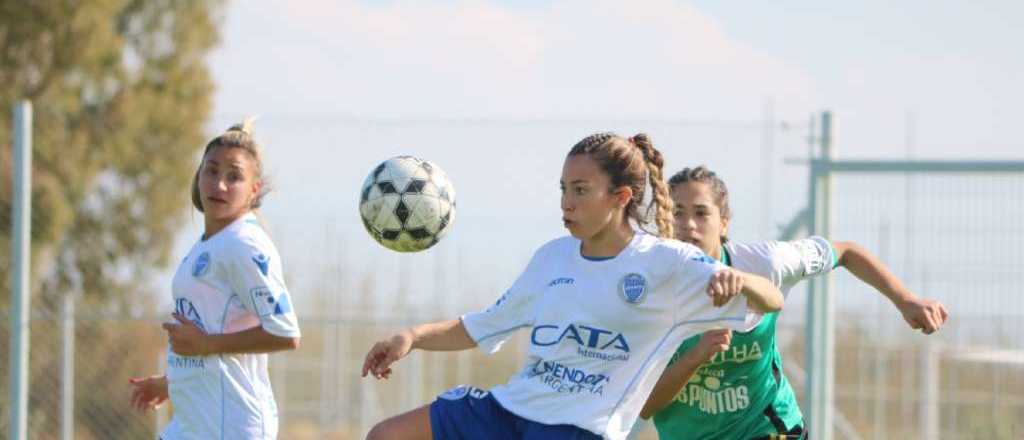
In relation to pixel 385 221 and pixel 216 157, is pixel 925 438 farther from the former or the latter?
pixel 216 157

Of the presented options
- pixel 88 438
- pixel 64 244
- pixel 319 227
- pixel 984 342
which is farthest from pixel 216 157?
pixel 64 244

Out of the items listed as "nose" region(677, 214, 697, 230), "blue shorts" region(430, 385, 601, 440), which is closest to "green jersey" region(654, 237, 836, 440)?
"nose" region(677, 214, 697, 230)

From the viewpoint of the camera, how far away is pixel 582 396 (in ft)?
13.8

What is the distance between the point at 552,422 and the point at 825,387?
3158mm

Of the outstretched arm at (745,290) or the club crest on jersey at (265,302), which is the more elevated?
the outstretched arm at (745,290)

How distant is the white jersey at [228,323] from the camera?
470cm

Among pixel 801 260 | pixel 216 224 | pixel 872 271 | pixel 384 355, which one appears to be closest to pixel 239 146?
pixel 216 224

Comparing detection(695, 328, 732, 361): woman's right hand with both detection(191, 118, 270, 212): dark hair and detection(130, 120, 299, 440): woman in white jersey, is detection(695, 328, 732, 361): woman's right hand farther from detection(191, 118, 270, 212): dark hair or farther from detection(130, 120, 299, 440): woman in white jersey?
detection(191, 118, 270, 212): dark hair

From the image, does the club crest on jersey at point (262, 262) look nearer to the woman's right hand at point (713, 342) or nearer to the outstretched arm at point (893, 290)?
the woman's right hand at point (713, 342)

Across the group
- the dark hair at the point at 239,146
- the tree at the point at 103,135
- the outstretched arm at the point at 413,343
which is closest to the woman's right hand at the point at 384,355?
the outstretched arm at the point at 413,343

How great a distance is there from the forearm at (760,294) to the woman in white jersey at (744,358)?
2.23 feet

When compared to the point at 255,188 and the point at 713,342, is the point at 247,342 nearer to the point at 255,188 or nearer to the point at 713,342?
the point at 255,188

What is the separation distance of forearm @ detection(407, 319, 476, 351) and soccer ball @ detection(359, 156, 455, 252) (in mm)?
830

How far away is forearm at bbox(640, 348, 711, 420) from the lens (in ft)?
15.1
